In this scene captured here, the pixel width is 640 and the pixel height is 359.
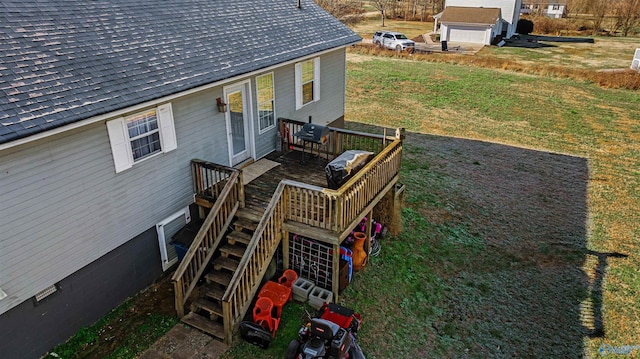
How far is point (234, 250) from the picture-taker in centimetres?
917

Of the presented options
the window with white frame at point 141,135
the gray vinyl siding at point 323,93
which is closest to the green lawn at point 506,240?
the gray vinyl siding at point 323,93

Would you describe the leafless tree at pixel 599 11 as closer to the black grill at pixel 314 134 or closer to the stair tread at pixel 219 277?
the black grill at pixel 314 134

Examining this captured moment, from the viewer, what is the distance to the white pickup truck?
1565 inches

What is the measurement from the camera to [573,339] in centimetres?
883

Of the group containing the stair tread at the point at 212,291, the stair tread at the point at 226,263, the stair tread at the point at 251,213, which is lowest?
the stair tread at the point at 212,291

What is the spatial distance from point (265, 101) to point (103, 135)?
4.92 m

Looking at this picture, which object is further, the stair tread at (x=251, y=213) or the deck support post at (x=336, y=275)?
the stair tread at (x=251, y=213)

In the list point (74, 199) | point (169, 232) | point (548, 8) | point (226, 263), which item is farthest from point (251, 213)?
point (548, 8)

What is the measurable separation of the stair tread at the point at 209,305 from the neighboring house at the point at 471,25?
4609 cm

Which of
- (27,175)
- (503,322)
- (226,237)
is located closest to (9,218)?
(27,175)

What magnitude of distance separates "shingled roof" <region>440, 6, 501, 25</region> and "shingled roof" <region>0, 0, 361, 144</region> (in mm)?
39916

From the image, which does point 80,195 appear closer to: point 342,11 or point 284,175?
point 284,175

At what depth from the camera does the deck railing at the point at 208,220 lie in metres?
8.71

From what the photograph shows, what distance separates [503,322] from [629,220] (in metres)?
7.10
